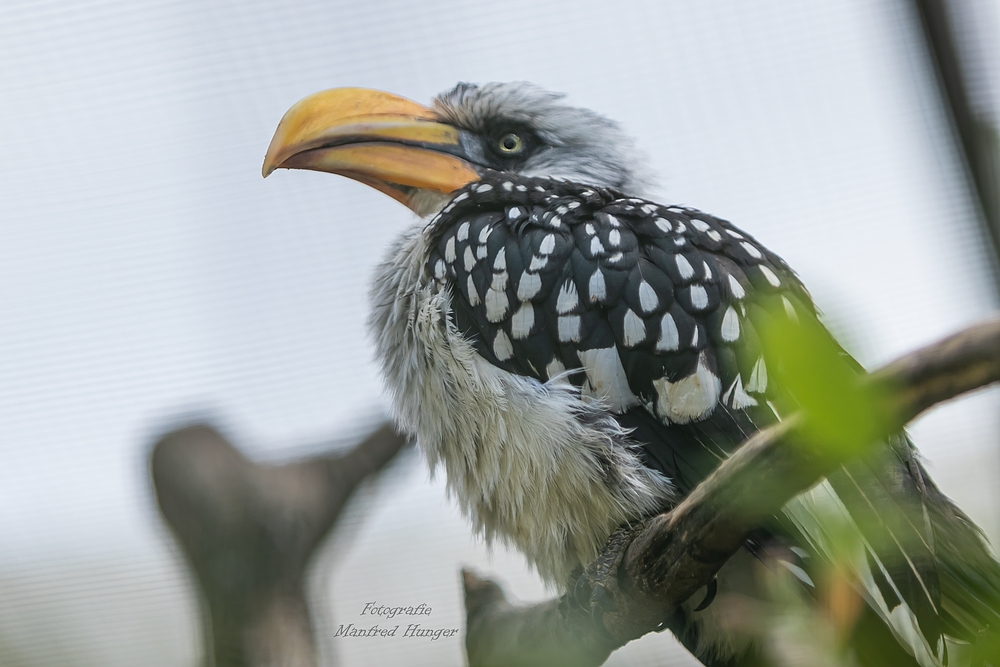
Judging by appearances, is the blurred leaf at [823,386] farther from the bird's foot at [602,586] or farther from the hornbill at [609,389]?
the bird's foot at [602,586]

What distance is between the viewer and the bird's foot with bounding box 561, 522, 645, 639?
4.07 ft

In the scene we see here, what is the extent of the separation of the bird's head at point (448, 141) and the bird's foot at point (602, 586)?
837 millimetres

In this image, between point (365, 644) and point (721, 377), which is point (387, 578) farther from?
point (721, 377)

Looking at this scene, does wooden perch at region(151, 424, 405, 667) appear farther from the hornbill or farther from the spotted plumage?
the spotted plumage

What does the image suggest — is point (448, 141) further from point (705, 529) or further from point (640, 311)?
point (705, 529)

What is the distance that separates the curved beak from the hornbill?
0.05 metres

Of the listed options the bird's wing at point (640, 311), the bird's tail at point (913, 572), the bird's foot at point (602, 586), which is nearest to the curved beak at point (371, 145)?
the bird's wing at point (640, 311)

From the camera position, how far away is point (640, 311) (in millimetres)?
1329

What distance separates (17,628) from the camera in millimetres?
2920

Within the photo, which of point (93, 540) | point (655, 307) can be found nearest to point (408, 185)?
point (655, 307)

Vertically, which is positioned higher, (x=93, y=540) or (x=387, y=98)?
(x=387, y=98)

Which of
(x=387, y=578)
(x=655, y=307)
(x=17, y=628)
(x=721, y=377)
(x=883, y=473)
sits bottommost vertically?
(x=387, y=578)

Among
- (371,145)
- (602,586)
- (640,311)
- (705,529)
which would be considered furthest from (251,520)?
(705,529)

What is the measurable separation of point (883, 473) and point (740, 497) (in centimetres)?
41
